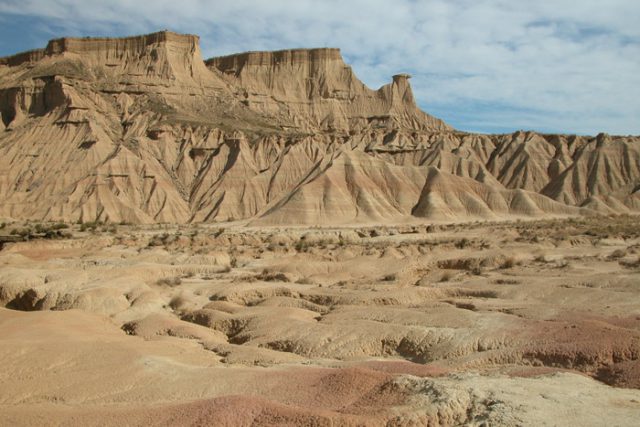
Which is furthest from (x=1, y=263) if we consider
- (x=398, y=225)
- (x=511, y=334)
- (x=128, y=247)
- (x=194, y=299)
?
(x=398, y=225)

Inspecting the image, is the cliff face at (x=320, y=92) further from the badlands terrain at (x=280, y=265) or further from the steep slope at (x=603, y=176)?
the steep slope at (x=603, y=176)

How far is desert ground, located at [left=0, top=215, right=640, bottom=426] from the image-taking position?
7742 millimetres

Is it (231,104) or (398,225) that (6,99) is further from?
(398,225)

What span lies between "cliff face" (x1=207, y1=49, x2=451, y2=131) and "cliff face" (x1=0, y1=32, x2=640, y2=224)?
282mm

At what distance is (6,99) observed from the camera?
91.6 m

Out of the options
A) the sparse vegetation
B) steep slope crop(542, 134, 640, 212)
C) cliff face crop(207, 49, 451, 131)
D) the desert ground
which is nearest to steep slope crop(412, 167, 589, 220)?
steep slope crop(542, 134, 640, 212)

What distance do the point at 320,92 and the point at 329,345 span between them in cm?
10433

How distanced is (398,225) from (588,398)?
54.9 meters

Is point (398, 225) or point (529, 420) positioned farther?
point (398, 225)

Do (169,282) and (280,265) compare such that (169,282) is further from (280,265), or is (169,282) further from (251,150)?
(251,150)

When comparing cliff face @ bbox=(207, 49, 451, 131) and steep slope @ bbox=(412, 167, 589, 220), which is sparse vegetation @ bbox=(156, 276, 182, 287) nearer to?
steep slope @ bbox=(412, 167, 589, 220)

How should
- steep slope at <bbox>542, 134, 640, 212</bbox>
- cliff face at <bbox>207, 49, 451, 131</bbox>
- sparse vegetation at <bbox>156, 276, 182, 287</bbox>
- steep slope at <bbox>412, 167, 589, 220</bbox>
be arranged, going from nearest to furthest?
1. sparse vegetation at <bbox>156, 276, 182, 287</bbox>
2. steep slope at <bbox>412, 167, 589, 220</bbox>
3. steep slope at <bbox>542, 134, 640, 212</bbox>
4. cliff face at <bbox>207, 49, 451, 131</bbox>

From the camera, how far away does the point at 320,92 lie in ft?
374

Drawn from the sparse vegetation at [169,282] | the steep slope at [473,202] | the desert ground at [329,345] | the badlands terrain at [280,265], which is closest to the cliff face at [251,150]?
the steep slope at [473,202]
